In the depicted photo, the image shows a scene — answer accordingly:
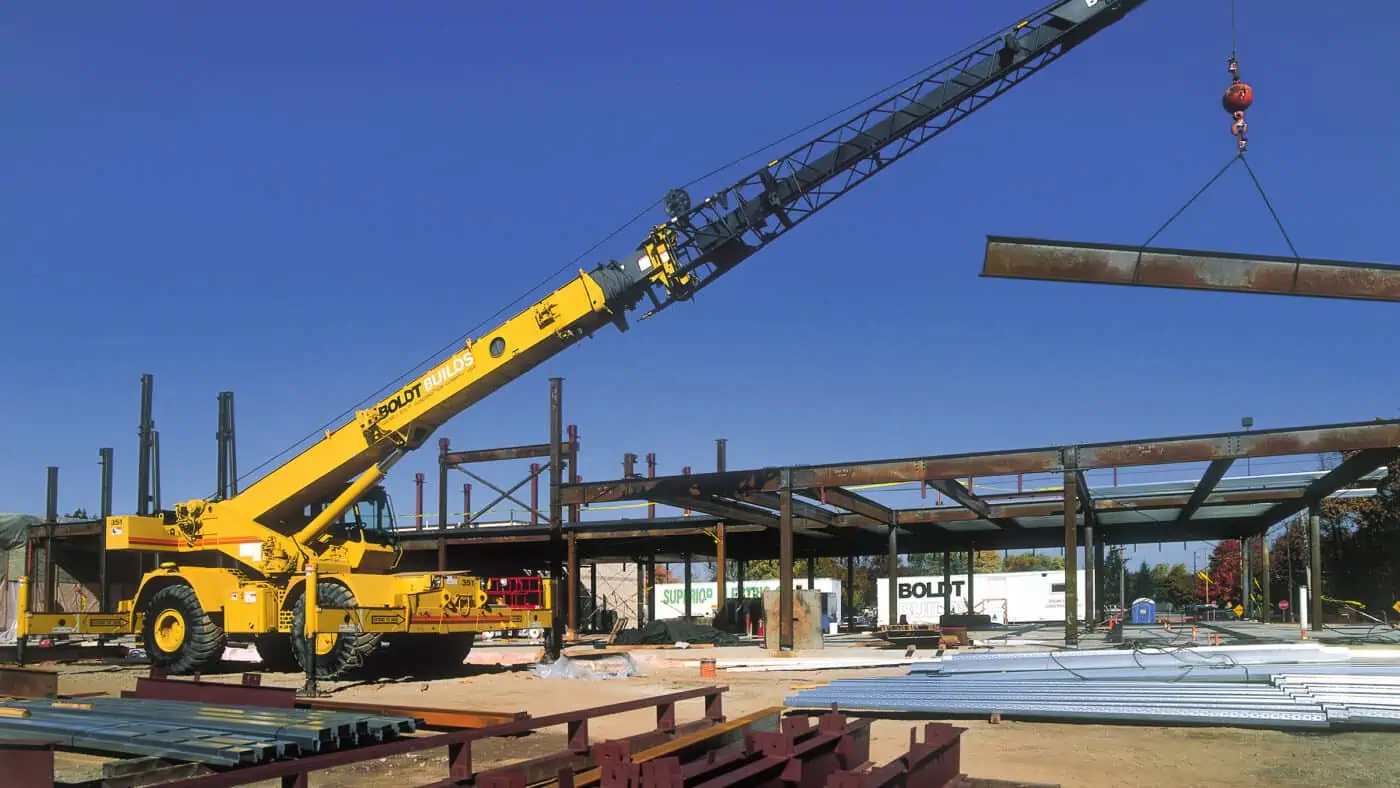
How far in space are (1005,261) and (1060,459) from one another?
11.1m

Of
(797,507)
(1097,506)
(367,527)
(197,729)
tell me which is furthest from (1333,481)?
(197,729)

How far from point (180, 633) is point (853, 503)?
15567mm

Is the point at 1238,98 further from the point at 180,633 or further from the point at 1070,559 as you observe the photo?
the point at 180,633

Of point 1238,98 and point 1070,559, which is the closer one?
point 1238,98

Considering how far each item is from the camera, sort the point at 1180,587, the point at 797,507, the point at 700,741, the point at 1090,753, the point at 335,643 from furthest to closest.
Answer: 1. the point at 1180,587
2. the point at 797,507
3. the point at 335,643
4. the point at 1090,753
5. the point at 700,741

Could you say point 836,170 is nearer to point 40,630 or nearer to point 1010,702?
point 1010,702

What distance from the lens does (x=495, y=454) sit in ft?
131

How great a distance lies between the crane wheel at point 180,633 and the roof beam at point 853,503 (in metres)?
12.5

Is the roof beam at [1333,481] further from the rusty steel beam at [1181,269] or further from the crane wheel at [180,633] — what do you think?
the crane wheel at [180,633]

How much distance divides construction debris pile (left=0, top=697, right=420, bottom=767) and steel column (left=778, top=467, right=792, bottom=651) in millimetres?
14118

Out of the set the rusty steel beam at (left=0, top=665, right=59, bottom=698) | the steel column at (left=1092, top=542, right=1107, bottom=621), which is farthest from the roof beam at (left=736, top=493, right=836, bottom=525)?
the rusty steel beam at (left=0, top=665, right=59, bottom=698)

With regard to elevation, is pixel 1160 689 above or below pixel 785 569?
below

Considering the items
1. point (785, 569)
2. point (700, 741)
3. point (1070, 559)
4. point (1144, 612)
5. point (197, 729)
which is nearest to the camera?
point (700, 741)

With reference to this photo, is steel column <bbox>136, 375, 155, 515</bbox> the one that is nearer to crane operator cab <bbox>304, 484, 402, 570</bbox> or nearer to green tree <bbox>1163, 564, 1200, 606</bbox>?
crane operator cab <bbox>304, 484, 402, 570</bbox>
